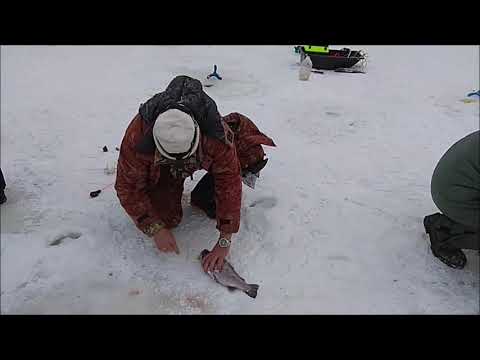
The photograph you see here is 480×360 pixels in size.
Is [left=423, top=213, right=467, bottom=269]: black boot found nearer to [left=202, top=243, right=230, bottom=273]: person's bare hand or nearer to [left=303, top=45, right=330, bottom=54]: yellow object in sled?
[left=202, top=243, right=230, bottom=273]: person's bare hand

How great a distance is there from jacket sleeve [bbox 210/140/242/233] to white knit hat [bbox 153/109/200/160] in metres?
0.23

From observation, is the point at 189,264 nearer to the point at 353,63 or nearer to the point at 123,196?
the point at 123,196

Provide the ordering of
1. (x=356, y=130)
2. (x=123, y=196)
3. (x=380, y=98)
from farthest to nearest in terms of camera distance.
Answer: (x=380, y=98), (x=356, y=130), (x=123, y=196)

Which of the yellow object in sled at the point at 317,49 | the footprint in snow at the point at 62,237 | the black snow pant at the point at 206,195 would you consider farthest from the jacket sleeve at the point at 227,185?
the yellow object in sled at the point at 317,49

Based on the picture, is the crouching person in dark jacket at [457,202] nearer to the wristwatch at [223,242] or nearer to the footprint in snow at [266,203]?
the footprint in snow at [266,203]

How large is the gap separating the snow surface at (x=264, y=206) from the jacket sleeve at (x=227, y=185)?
0.27 meters

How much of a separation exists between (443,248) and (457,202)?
31cm

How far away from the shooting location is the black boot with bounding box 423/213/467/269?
5.94 feet

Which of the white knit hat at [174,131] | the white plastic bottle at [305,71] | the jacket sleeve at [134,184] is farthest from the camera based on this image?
the white plastic bottle at [305,71]

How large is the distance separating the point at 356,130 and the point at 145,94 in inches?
70.9

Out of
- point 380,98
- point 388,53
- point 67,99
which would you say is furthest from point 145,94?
point 388,53

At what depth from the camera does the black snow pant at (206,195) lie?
200 centimetres

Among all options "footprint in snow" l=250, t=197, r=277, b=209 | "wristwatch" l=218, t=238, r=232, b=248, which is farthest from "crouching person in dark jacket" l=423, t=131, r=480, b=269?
"wristwatch" l=218, t=238, r=232, b=248

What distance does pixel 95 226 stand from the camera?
198cm
